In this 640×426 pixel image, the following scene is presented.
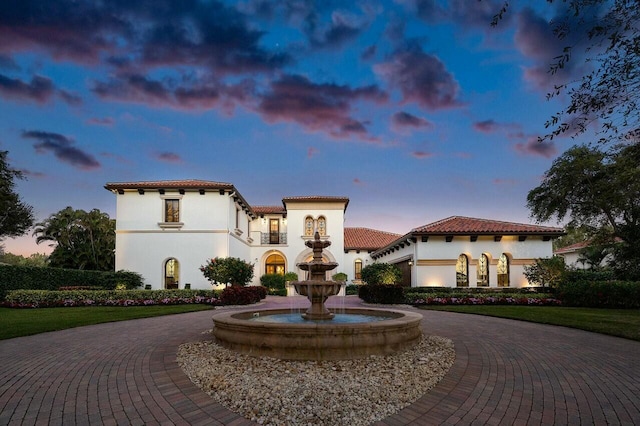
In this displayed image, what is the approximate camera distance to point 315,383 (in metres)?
4.57

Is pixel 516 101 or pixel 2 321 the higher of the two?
pixel 516 101

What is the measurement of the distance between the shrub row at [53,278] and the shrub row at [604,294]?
24624mm

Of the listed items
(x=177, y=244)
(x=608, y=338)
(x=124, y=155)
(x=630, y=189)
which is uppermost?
(x=124, y=155)

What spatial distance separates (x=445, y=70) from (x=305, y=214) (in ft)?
62.5

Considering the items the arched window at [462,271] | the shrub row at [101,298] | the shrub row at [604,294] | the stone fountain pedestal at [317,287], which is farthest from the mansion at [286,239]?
the stone fountain pedestal at [317,287]

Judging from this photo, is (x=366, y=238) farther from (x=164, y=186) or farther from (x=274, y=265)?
(x=164, y=186)

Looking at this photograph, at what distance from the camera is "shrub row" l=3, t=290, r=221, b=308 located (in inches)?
618

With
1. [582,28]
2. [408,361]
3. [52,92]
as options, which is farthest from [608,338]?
[52,92]

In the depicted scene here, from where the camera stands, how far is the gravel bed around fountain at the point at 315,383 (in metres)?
3.79

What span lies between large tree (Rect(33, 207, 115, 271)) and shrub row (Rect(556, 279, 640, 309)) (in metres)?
38.3

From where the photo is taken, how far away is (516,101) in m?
14.3

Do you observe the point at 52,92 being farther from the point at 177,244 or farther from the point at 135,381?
the point at 135,381

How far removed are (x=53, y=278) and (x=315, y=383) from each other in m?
21.5

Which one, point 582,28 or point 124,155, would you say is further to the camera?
point 124,155
